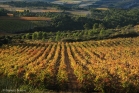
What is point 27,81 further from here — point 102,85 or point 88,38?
point 88,38

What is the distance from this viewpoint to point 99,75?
3178 centimetres

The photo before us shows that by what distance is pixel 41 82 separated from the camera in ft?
101

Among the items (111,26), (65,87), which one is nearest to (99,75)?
(65,87)

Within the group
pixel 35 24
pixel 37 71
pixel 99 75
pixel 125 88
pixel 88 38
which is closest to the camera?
pixel 125 88

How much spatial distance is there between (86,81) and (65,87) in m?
2.28

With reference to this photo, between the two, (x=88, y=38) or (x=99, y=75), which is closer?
(x=99, y=75)

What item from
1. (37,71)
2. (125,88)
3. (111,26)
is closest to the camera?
(125,88)

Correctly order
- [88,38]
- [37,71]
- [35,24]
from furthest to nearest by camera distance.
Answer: [35,24], [88,38], [37,71]

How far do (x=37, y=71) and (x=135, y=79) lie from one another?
36.3 feet

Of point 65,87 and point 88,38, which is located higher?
point 65,87

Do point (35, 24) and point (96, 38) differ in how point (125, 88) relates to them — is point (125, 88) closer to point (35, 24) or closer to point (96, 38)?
point (96, 38)

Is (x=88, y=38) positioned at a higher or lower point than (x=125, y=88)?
lower

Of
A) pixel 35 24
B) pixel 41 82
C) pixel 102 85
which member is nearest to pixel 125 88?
pixel 102 85

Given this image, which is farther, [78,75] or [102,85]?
[78,75]
